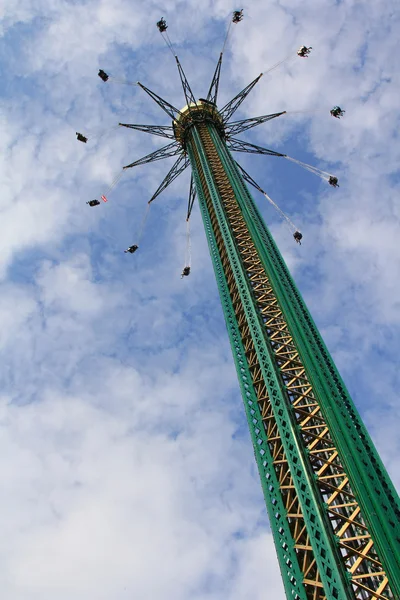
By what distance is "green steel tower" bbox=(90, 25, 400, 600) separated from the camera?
11656 mm

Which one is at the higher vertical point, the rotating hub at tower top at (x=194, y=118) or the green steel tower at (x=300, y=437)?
the rotating hub at tower top at (x=194, y=118)

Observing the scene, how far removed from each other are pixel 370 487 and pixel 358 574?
212 cm

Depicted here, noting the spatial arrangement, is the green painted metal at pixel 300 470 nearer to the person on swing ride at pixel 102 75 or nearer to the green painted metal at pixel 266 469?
the green painted metal at pixel 266 469

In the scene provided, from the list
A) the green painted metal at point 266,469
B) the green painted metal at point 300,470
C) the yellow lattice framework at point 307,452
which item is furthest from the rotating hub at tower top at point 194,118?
the green painted metal at point 300,470

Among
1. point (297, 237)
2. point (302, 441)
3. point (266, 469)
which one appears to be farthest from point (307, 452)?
point (297, 237)

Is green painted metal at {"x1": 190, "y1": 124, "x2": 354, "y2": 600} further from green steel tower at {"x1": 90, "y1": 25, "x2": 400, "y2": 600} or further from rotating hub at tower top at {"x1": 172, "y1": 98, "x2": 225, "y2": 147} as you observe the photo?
rotating hub at tower top at {"x1": 172, "y1": 98, "x2": 225, "y2": 147}

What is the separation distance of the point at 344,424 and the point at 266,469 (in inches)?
106

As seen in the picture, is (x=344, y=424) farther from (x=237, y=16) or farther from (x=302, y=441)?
(x=237, y=16)

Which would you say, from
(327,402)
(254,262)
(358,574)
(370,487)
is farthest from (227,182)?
(358,574)

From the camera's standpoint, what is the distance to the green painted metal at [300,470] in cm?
1090

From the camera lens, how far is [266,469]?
1484 centimetres

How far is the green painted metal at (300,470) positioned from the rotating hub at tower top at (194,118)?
1835 centimetres

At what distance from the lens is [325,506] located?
12.3 m

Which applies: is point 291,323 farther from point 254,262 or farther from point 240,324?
point 254,262
